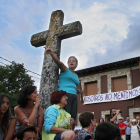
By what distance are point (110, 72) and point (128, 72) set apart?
5.51 ft

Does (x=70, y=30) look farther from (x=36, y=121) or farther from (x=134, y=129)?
(x=134, y=129)

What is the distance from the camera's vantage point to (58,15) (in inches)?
163

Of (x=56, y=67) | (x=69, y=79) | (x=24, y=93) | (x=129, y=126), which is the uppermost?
(x=56, y=67)

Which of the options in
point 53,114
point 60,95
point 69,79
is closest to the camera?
point 53,114

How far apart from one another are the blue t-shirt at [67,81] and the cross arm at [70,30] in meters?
0.82

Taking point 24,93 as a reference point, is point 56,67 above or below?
above

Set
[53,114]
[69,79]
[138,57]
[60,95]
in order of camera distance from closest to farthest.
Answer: [53,114], [60,95], [69,79], [138,57]

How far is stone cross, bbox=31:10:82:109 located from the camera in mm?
3404

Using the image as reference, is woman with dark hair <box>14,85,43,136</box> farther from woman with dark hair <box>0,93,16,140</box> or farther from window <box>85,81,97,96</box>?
window <box>85,81,97,96</box>

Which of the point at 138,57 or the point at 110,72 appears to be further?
the point at 110,72

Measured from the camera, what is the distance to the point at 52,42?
3869 mm

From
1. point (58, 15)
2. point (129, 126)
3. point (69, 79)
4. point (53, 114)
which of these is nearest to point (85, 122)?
point (53, 114)

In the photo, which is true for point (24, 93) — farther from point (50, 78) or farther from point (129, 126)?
point (129, 126)

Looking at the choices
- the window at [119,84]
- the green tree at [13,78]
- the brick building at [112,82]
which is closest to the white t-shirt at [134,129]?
the brick building at [112,82]
